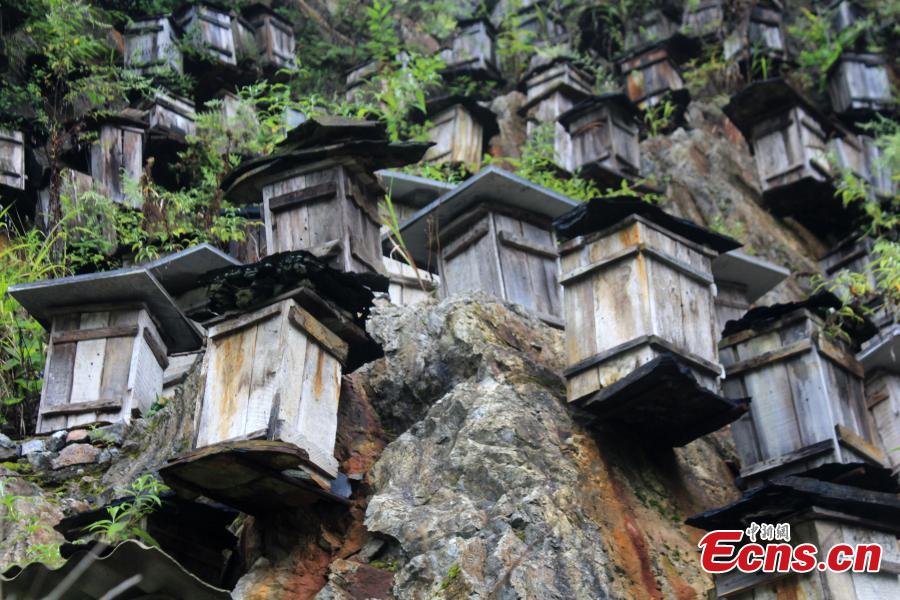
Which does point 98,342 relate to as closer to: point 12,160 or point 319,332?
point 319,332

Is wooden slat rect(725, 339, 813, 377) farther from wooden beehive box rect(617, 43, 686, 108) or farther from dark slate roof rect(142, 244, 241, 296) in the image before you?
wooden beehive box rect(617, 43, 686, 108)

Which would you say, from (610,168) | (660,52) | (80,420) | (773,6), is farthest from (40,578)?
(773,6)

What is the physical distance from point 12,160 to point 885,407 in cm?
1317

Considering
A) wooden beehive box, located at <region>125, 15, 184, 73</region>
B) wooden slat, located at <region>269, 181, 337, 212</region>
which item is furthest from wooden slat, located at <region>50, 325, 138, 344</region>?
wooden beehive box, located at <region>125, 15, 184, 73</region>

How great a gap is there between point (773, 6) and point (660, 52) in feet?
9.79

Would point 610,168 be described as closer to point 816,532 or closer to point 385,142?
point 385,142

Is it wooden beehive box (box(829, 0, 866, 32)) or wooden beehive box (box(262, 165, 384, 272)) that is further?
wooden beehive box (box(829, 0, 866, 32))

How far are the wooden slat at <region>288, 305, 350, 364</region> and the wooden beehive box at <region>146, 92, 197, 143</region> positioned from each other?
38.9ft

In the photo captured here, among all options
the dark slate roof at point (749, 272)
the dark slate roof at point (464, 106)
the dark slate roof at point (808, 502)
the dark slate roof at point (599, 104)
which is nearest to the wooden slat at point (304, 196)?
the dark slate roof at point (749, 272)

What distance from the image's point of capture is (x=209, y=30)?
2327 centimetres

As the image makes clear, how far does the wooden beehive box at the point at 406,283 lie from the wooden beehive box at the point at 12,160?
655 centimetres

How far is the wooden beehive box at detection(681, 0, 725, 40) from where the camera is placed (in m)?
24.3

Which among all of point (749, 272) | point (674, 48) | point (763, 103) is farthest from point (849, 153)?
point (749, 272)

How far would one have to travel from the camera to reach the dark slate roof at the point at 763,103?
1955 centimetres
